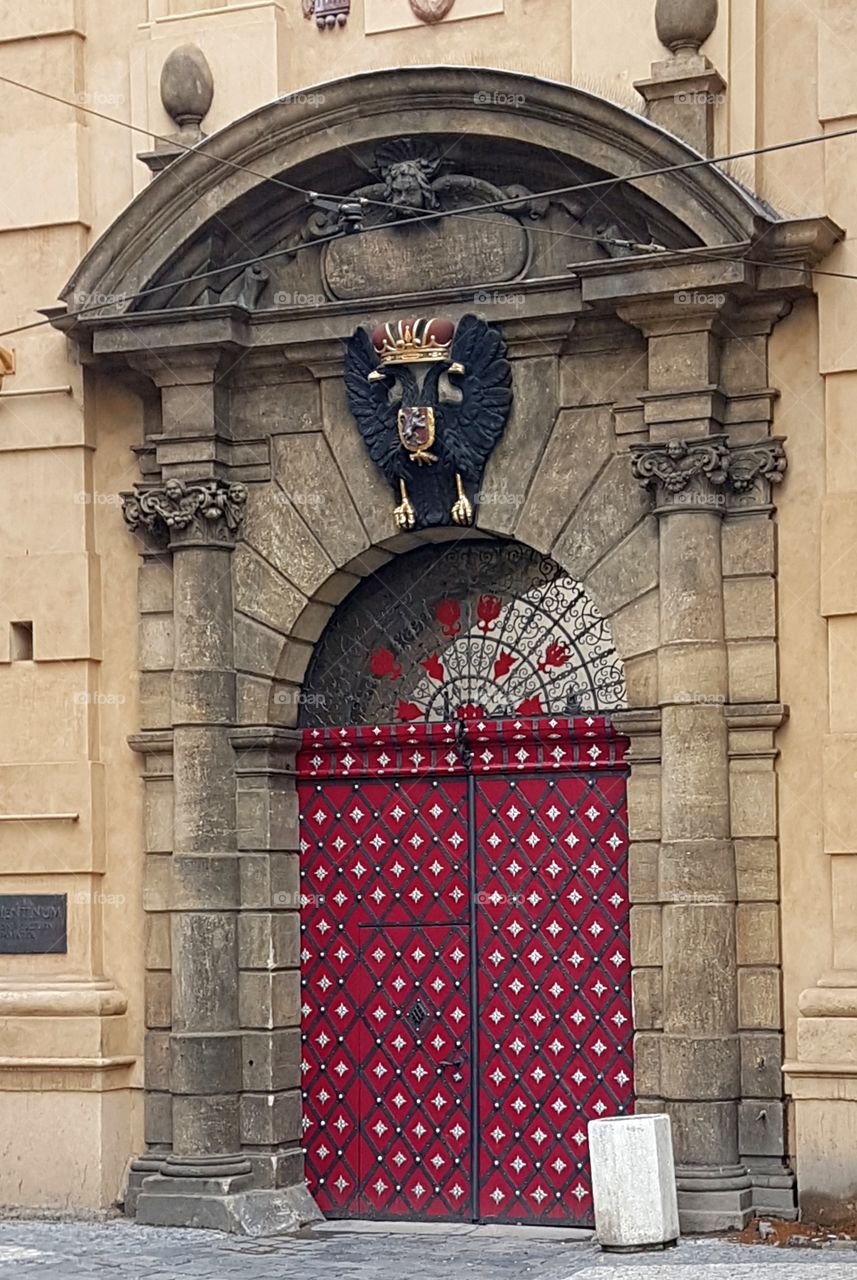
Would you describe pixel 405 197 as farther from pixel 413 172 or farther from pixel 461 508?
pixel 461 508

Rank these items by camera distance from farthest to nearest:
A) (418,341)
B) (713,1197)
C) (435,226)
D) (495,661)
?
(495,661), (435,226), (418,341), (713,1197)

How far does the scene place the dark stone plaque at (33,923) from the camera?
1395cm

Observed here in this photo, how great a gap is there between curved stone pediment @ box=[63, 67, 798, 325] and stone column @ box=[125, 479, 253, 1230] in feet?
3.98

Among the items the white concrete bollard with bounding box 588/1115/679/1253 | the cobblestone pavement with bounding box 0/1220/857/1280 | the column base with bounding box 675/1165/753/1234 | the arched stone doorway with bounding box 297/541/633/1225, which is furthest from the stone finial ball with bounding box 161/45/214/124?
the column base with bounding box 675/1165/753/1234

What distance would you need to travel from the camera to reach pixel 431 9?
1352 cm

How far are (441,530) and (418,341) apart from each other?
1.00m

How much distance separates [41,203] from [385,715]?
135 inches

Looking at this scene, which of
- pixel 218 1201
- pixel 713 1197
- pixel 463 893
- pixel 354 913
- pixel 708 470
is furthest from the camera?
pixel 354 913

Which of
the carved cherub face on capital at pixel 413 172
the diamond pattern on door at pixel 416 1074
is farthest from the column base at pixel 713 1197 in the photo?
the carved cherub face on capital at pixel 413 172

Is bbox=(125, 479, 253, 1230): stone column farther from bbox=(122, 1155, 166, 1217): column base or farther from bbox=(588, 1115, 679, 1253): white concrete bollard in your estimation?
bbox=(588, 1115, 679, 1253): white concrete bollard

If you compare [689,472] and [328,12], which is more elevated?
[328,12]

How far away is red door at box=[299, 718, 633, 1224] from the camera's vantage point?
1316cm

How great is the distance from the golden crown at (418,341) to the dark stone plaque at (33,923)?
347cm

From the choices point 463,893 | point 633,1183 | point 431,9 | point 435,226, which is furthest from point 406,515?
point 633,1183
